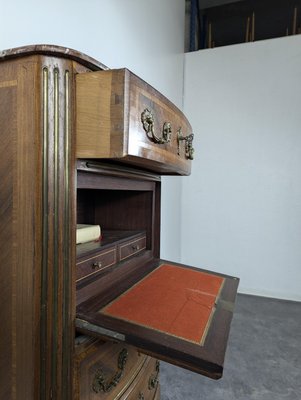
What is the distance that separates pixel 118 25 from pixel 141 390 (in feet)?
5.60

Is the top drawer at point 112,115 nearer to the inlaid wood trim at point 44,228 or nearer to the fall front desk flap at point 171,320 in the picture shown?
the inlaid wood trim at point 44,228

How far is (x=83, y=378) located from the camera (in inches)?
27.0

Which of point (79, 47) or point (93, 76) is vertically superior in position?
point (79, 47)

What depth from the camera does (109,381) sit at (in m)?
0.79

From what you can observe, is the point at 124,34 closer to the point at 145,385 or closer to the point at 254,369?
the point at 145,385

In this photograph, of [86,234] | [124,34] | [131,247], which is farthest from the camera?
[124,34]

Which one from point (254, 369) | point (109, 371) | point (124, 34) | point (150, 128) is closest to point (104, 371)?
point (109, 371)

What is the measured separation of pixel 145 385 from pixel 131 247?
0.52m

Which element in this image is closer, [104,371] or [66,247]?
[66,247]

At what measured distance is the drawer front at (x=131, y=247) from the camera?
0.99 m

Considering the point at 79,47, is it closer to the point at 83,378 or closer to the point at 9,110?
the point at 9,110

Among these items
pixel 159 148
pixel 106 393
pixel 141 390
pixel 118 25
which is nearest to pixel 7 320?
pixel 106 393

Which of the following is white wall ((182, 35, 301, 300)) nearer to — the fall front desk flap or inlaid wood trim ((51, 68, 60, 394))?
the fall front desk flap

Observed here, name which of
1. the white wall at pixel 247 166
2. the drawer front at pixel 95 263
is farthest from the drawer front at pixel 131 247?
the white wall at pixel 247 166
